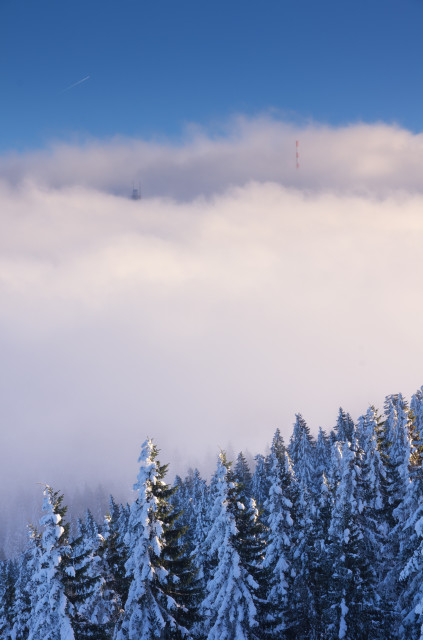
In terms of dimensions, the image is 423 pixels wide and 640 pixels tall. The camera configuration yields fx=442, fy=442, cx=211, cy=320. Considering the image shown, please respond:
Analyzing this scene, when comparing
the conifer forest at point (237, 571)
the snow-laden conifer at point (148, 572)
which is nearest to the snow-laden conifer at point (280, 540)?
the conifer forest at point (237, 571)

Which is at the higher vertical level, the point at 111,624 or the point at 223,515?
the point at 223,515

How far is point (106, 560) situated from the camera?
30.6 m

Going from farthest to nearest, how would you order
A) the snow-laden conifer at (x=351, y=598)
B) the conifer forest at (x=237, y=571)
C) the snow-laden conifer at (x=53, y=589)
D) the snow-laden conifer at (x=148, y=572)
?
the snow-laden conifer at (x=351, y=598), the conifer forest at (x=237, y=571), the snow-laden conifer at (x=53, y=589), the snow-laden conifer at (x=148, y=572)

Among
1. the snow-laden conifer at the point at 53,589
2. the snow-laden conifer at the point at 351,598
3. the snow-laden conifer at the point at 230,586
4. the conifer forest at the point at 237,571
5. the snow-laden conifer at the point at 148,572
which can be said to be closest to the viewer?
the snow-laden conifer at the point at 148,572

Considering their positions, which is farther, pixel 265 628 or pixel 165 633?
pixel 265 628

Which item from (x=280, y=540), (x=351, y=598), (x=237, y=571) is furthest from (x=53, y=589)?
(x=351, y=598)

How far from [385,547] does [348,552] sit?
38.5ft

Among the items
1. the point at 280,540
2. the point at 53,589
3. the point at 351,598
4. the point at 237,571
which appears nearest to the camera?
the point at 53,589

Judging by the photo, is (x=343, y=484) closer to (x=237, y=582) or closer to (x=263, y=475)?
(x=237, y=582)

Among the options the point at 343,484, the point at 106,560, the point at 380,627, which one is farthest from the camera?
the point at 343,484

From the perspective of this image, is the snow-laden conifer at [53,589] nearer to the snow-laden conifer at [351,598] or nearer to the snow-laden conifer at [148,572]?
the snow-laden conifer at [148,572]

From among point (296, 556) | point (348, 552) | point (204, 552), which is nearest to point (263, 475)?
point (204, 552)

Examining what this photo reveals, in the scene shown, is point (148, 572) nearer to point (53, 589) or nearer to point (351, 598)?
point (53, 589)

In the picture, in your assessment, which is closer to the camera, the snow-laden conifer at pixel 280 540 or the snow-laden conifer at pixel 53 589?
the snow-laden conifer at pixel 53 589
